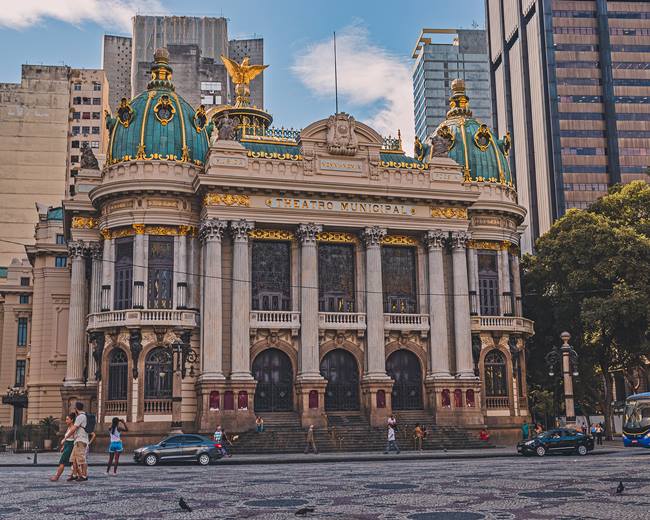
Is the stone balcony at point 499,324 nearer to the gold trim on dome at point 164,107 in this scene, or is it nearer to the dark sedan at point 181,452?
the gold trim on dome at point 164,107

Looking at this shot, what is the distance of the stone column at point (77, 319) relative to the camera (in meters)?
54.5

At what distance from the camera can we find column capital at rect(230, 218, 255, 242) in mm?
51219

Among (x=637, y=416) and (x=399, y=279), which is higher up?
(x=399, y=279)

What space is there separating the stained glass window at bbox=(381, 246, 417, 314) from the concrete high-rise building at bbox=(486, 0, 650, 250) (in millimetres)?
67858

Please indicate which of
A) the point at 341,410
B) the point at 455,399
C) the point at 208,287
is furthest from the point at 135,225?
the point at 455,399

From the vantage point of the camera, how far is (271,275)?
174 feet

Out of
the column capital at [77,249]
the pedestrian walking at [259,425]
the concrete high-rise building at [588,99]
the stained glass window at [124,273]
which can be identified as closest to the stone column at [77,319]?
the column capital at [77,249]

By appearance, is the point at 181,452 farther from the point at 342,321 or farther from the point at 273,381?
the point at 342,321

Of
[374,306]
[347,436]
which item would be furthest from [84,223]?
[347,436]

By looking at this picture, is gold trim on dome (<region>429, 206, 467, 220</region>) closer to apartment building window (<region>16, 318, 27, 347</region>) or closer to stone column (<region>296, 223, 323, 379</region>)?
stone column (<region>296, 223, 323, 379</region>)

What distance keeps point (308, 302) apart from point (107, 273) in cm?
1203

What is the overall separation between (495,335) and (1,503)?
41949 millimetres

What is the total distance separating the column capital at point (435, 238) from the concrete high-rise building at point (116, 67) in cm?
10450

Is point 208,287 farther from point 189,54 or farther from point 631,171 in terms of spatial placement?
point 631,171
